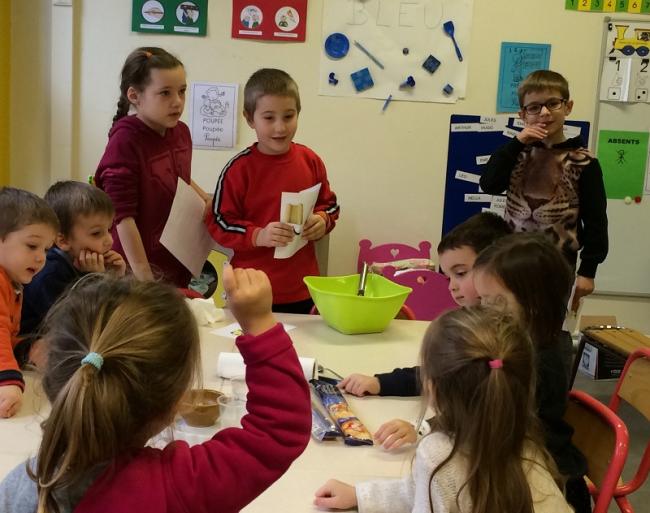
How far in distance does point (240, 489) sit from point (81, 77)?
3.05 meters

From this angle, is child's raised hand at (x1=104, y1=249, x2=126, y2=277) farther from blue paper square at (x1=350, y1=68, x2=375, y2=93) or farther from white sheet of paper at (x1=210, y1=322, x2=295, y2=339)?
blue paper square at (x1=350, y1=68, x2=375, y2=93)

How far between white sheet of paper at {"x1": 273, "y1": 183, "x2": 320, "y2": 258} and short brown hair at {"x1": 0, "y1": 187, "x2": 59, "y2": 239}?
31.1 inches

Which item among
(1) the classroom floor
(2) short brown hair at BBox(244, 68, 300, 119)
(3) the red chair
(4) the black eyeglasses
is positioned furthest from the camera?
(1) the classroom floor

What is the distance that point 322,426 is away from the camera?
1326 millimetres

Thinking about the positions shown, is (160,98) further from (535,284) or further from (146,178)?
(535,284)

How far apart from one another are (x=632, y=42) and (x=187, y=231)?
243 centimetres

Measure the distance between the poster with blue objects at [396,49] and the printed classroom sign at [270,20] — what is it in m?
0.13

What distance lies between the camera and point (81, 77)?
11.2ft

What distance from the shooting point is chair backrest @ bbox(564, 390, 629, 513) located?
1.28 metres

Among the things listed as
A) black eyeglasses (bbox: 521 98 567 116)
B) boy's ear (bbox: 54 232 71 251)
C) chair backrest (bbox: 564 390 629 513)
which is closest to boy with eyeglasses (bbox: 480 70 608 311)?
black eyeglasses (bbox: 521 98 567 116)

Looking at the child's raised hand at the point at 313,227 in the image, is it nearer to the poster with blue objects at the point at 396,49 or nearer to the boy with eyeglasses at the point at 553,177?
the boy with eyeglasses at the point at 553,177

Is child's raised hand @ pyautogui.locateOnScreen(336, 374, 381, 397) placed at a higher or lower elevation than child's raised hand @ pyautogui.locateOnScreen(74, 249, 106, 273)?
lower

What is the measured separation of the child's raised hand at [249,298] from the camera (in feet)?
2.75

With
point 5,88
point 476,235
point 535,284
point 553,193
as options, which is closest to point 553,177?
point 553,193
